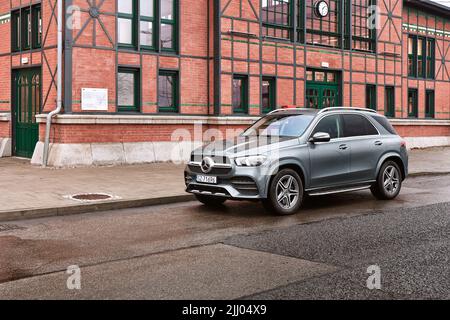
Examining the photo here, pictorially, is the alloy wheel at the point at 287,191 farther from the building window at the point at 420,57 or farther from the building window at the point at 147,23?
the building window at the point at 420,57

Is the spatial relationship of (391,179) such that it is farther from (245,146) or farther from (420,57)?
Answer: (420,57)

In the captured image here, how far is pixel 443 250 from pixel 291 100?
599 inches

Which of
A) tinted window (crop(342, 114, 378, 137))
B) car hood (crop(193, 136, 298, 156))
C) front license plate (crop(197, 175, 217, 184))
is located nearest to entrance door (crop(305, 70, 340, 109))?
tinted window (crop(342, 114, 378, 137))

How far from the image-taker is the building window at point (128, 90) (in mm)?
17906

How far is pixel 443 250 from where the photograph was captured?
689cm

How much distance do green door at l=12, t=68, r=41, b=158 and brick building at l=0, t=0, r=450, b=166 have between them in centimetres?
3

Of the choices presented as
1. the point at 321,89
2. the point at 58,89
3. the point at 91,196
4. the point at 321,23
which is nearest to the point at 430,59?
the point at 321,23

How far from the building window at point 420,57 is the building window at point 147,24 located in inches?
527

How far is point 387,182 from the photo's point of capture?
37.8 ft

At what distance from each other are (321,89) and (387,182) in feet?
39.5

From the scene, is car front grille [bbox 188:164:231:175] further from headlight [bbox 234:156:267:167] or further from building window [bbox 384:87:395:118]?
building window [bbox 384:87:395:118]

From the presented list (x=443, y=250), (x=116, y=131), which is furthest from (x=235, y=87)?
(x=443, y=250)
